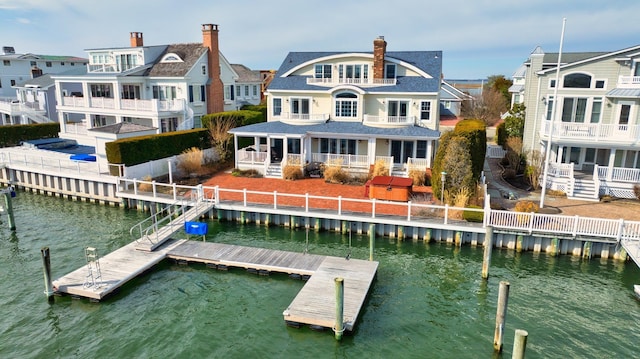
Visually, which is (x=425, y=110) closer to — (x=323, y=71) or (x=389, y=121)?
(x=389, y=121)

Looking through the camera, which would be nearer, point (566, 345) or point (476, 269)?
point (566, 345)

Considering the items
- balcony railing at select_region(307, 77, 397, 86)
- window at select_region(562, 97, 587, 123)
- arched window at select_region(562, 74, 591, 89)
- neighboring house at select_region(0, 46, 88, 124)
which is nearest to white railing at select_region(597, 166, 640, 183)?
window at select_region(562, 97, 587, 123)

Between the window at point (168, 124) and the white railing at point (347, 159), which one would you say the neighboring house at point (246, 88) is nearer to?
the window at point (168, 124)

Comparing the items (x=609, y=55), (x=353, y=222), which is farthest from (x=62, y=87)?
(x=609, y=55)

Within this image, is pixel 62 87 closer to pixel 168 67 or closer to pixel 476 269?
pixel 168 67

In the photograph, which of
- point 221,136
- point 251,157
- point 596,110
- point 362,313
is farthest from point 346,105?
point 362,313

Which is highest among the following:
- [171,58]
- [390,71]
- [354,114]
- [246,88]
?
[171,58]

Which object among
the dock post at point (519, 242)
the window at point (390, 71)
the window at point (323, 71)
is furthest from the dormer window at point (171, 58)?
the dock post at point (519, 242)
